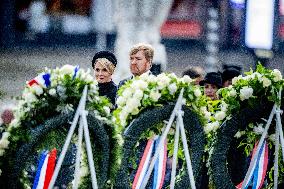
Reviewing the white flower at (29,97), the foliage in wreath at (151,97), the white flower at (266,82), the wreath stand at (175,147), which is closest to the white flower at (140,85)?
the foliage in wreath at (151,97)

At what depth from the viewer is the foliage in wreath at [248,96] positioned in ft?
25.3

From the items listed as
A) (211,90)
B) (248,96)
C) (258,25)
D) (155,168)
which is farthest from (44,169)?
(258,25)

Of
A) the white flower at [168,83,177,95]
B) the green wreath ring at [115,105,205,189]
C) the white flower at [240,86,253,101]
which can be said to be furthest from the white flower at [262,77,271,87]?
the white flower at [168,83,177,95]

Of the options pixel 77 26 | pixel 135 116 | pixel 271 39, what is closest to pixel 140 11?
pixel 271 39

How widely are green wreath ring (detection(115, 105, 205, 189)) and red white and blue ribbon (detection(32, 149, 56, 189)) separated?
1.85 ft

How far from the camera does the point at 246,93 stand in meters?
7.72

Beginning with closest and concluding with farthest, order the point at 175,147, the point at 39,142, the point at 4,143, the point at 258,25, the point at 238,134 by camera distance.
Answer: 1. the point at 4,143
2. the point at 39,142
3. the point at 175,147
4. the point at 238,134
5. the point at 258,25

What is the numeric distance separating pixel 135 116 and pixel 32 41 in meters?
13.1

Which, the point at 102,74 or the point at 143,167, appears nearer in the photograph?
the point at 143,167

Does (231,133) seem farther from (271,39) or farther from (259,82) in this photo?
(271,39)

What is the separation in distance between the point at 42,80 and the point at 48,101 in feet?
0.59

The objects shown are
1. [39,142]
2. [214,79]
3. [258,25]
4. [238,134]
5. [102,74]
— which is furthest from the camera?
[258,25]

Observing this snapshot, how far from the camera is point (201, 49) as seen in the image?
2162cm

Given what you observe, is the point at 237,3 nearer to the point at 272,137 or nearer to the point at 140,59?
the point at 140,59
